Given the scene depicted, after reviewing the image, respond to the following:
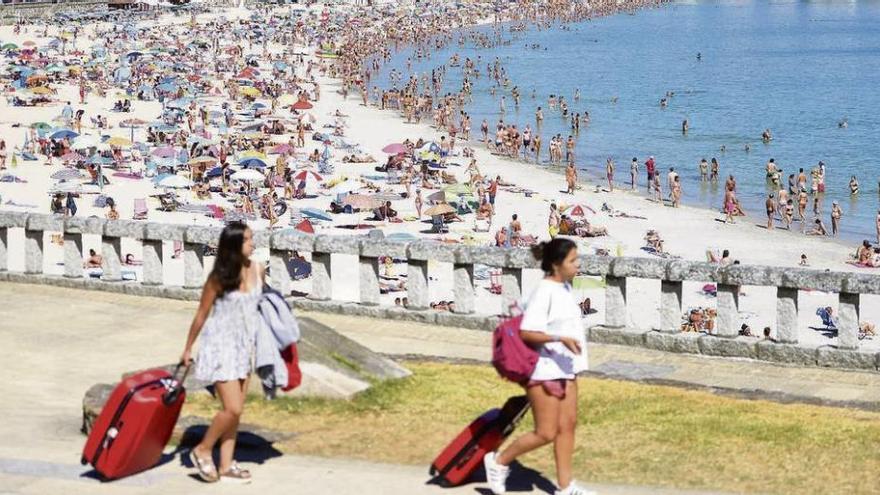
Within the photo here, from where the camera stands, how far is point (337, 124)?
194 feet

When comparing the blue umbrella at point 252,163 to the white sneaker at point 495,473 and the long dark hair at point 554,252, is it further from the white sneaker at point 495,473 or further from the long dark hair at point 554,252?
the long dark hair at point 554,252

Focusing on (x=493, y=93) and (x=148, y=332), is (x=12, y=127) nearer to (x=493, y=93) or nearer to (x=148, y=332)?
(x=493, y=93)

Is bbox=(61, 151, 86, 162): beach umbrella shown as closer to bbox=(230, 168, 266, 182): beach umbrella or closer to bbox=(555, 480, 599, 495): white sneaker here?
bbox=(230, 168, 266, 182): beach umbrella

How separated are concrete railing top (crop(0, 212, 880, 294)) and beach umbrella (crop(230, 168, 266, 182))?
21530 mm

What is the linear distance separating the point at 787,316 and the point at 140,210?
24374 mm

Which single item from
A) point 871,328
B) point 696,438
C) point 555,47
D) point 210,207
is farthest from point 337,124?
point 555,47

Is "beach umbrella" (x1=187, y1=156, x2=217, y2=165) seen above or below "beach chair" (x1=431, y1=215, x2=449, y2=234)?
above

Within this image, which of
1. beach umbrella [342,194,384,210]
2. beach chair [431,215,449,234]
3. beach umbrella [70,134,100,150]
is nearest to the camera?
beach chair [431,215,449,234]

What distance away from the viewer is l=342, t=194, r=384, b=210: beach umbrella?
37.6m

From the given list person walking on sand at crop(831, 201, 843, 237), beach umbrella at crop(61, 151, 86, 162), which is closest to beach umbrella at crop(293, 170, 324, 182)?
beach umbrella at crop(61, 151, 86, 162)

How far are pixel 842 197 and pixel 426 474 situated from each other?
41.9 m

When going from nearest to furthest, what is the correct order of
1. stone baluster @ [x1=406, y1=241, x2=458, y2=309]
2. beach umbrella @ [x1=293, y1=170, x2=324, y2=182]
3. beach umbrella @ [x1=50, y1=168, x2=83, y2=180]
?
1. stone baluster @ [x1=406, y1=241, x2=458, y2=309]
2. beach umbrella @ [x1=50, y1=168, x2=83, y2=180]
3. beach umbrella @ [x1=293, y1=170, x2=324, y2=182]

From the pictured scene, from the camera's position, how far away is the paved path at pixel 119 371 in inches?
387

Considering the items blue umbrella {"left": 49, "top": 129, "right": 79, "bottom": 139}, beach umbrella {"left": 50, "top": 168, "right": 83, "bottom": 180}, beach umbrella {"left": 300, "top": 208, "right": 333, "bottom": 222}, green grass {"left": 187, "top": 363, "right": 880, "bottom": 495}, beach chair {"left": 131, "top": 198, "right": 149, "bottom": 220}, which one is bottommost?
beach umbrella {"left": 300, "top": 208, "right": 333, "bottom": 222}
